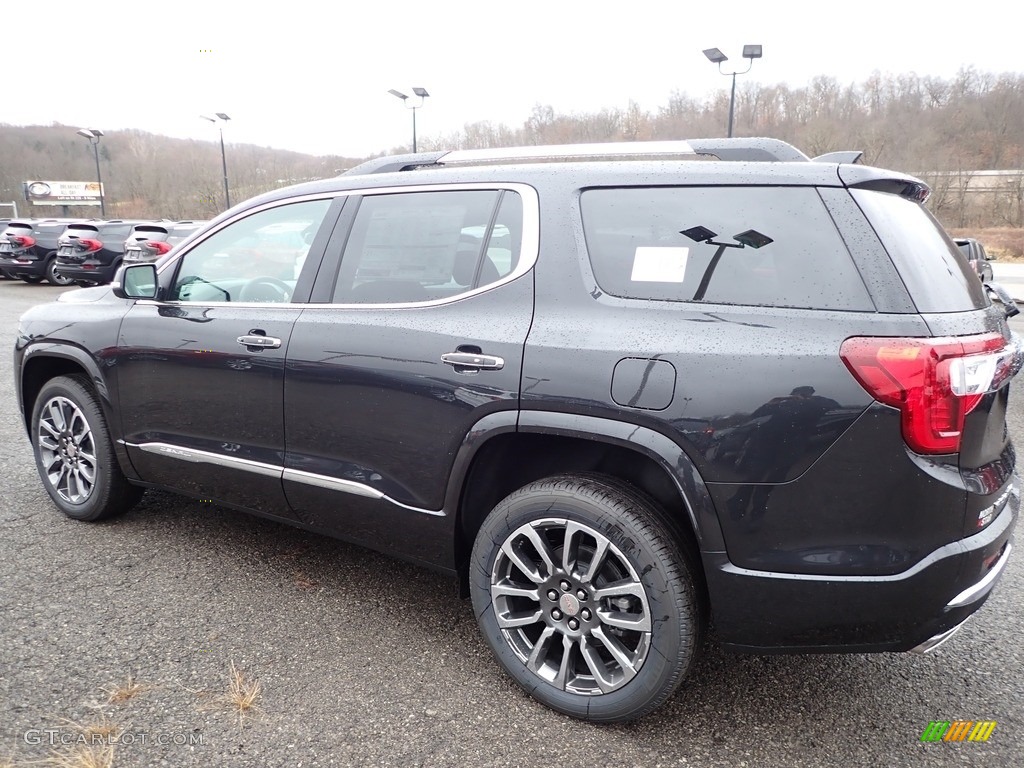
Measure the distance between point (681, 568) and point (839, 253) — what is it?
1.01 m

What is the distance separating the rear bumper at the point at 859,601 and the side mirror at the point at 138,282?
287cm

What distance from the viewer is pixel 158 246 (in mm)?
Answer: 16375

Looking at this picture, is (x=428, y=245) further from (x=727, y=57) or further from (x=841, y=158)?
(x=727, y=57)

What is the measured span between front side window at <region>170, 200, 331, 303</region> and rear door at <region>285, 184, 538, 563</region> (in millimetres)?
240

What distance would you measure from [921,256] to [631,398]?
3.02ft

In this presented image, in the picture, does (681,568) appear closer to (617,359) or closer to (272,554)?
(617,359)

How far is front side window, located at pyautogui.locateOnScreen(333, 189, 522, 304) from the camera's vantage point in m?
2.64

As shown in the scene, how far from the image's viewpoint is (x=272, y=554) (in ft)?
11.7

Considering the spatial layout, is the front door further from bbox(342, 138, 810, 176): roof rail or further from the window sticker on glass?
the window sticker on glass

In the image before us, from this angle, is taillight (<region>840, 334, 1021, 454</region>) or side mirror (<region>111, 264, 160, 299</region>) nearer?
taillight (<region>840, 334, 1021, 454</region>)

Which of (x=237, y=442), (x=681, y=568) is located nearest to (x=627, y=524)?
(x=681, y=568)

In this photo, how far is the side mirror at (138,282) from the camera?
141 inches

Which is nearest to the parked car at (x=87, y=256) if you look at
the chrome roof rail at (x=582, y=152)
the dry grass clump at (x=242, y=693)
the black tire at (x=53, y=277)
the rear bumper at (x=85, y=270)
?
the rear bumper at (x=85, y=270)

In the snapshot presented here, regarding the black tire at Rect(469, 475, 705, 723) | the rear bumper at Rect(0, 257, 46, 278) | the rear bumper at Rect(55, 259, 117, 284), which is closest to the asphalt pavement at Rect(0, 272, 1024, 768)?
the black tire at Rect(469, 475, 705, 723)
